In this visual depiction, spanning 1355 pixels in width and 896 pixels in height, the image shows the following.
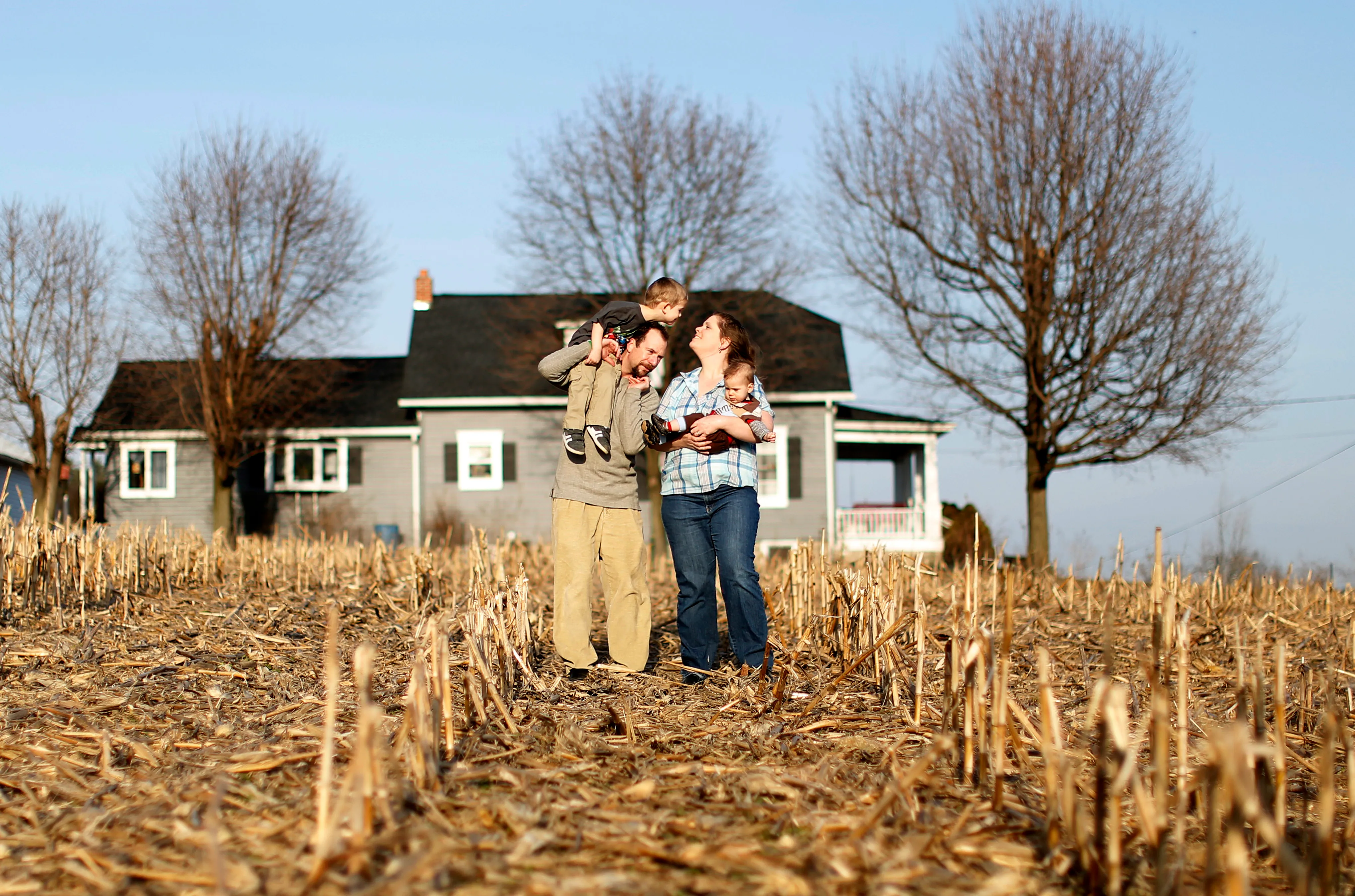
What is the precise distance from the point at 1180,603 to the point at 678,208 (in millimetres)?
15075

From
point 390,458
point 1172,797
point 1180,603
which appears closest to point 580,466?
point 1172,797

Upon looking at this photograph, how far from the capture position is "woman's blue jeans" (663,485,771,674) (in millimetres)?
4699

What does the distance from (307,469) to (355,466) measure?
1216 millimetres

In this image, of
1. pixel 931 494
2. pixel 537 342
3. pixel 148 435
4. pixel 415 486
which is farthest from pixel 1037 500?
pixel 148 435

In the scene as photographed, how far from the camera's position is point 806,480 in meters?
22.9

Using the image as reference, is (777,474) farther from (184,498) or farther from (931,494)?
(184,498)

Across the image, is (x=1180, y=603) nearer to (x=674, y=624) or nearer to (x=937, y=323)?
(x=674, y=624)

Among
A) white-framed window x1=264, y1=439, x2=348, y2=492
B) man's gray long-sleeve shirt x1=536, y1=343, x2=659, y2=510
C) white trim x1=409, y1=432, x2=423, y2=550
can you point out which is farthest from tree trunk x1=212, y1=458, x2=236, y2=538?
man's gray long-sleeve shirt x1=536, y1=343, x2=659, y2=510

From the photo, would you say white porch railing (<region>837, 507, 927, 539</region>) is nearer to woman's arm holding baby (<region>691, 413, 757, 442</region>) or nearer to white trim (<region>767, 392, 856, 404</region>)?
white trim (<region>767, 392, 856, 404</region>)

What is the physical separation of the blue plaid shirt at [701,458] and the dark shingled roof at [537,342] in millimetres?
13318

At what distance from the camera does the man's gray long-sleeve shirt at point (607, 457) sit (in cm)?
484

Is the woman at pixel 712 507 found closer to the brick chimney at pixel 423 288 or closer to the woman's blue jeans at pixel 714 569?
the woman's blue jeans at pixel 714 569

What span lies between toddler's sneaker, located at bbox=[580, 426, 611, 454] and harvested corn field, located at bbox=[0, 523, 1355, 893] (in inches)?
28.1

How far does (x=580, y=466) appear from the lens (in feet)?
16.1
